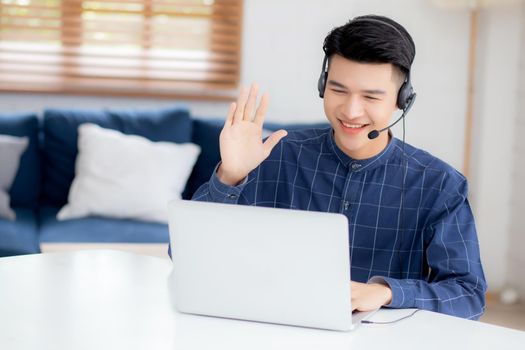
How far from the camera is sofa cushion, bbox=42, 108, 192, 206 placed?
385 centimetres

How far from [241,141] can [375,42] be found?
1.11 feet

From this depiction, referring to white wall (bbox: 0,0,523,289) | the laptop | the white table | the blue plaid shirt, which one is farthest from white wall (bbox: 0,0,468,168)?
the laptop

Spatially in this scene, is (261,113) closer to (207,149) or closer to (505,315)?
(207,149)

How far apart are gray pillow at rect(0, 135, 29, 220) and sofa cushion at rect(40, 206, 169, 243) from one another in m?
0.15

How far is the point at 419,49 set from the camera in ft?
14.1

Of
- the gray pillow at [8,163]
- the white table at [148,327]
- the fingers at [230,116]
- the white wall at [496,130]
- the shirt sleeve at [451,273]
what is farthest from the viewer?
the white wall at [496,130]

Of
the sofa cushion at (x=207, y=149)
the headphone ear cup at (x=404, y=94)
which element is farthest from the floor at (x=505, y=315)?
the headphone ear cup at (x=404, y=94)

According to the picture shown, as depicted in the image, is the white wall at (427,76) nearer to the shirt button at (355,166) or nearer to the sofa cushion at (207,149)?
the sofa cushion at (207,149)

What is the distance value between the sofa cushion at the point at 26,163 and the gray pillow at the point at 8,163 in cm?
7

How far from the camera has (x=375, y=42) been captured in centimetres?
190

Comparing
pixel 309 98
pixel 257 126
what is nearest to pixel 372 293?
pixel 257 126

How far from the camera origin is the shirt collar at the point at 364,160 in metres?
2.01

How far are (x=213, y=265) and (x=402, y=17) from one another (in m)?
2.95

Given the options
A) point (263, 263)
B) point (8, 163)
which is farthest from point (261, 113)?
point (8, 163)
